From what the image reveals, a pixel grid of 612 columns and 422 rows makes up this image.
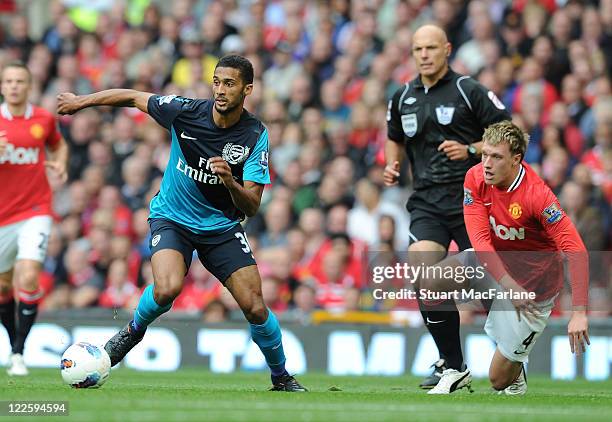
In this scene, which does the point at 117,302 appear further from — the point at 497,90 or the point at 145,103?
the point at 145,103

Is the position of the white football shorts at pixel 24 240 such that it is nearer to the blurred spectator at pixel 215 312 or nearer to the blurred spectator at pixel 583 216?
the blurred spectator at pixel 215 312

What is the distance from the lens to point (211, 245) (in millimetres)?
9477

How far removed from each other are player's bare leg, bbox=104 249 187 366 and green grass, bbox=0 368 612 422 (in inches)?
13.5

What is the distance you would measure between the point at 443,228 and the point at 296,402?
8.94 ft

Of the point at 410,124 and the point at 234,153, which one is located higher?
the point at 410,124

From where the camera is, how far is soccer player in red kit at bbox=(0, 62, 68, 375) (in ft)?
39.0

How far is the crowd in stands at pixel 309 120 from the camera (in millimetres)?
15203

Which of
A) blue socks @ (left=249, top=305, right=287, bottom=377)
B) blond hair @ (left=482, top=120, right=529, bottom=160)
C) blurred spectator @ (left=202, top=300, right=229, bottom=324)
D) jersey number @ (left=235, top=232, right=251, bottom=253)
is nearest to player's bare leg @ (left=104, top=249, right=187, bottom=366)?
jersey number @ (left=235, top=232, right=251, bottom=253)

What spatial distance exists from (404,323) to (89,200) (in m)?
5.71

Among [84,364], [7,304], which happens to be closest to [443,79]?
[84,364]

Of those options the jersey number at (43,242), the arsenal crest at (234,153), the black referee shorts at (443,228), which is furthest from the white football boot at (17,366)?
the black referee shorts at (443,228)

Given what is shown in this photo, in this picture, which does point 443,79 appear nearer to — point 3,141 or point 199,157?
point 199,157

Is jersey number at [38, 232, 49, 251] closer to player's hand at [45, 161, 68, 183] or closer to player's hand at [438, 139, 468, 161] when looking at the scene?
player's hand at [45, 161, 68, 183]

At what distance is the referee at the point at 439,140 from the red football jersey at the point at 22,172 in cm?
353
